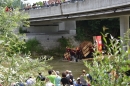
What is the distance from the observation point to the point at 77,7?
2436 cm

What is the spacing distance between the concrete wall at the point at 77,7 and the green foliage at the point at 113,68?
14616mm

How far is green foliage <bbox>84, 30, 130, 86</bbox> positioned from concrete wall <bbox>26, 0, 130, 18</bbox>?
48.0ft

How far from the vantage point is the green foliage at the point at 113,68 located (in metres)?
3.43

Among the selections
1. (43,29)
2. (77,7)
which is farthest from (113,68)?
(43,29)

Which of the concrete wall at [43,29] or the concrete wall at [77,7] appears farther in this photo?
the concrete wall at [43,29]

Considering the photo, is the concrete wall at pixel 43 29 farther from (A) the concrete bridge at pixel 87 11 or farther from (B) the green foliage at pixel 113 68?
(B) the green foliage at pixel 113 68

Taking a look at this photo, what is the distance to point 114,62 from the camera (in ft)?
11.5

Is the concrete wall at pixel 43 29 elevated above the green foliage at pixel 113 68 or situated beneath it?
situated beneath

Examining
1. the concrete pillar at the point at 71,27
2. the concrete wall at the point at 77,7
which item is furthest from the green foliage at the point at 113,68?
the concrete pillar at the point at 71,27

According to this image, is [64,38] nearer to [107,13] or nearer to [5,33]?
[107,13]

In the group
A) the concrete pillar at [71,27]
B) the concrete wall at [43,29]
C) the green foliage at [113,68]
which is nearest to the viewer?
the green foliage at [113,68]

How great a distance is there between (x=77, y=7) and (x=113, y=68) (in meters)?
21.1

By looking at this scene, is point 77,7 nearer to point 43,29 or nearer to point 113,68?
point 43,29

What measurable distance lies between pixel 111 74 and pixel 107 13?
18.2m
